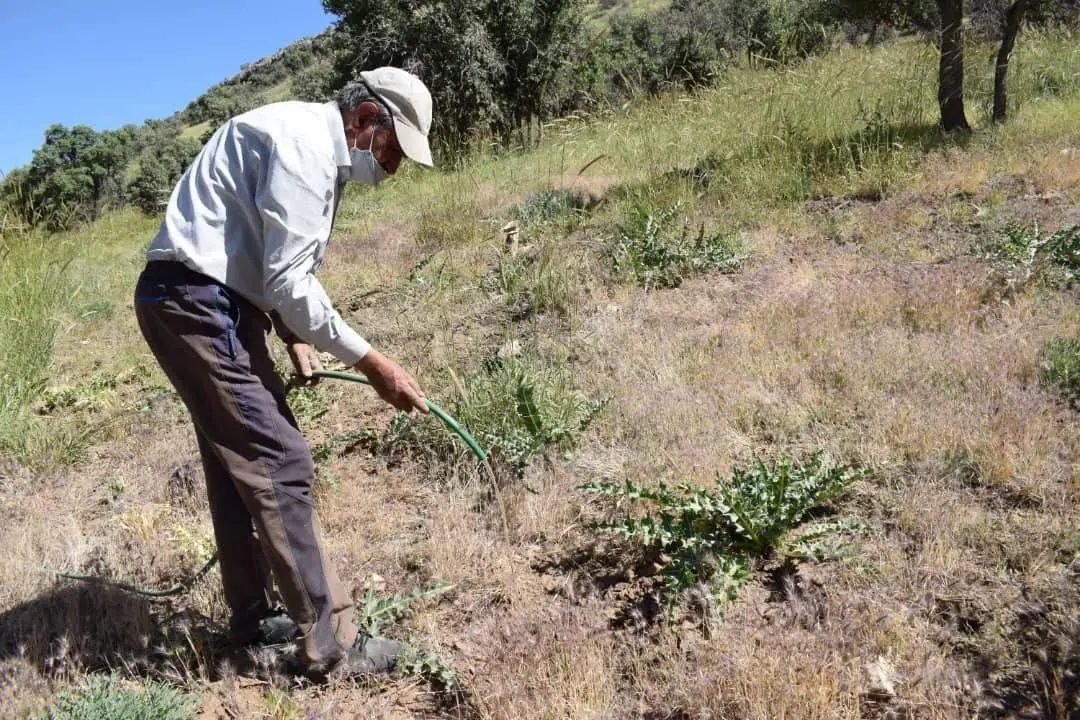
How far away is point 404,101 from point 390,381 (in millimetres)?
836

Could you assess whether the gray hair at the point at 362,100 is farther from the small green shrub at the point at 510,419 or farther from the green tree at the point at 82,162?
the green tree at the point at 82,162

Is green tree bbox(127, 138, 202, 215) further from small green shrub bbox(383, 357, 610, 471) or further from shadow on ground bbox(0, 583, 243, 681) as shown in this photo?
shadow on ground bbox(0, 583, 243, 681)

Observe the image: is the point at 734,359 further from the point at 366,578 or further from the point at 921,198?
the point at 921,198

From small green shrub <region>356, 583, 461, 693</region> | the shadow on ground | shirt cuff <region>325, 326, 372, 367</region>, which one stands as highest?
shirt cuff <region>325, 326, 372, 367</region>

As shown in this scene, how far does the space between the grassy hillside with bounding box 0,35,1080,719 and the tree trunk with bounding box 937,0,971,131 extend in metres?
0.49

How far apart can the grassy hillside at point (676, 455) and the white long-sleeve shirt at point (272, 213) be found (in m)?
1.34

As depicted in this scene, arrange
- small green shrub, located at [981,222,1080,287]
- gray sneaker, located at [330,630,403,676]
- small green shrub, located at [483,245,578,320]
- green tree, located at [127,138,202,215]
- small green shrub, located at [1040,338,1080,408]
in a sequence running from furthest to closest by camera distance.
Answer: green tree, located at [127,138,202,215] < small green shrub, located at [483,245,578,320] < small green shrub, located at [981,222,1080,287] < small green shrub, located at [1040,338,1080,408] < gray sneaker, located at [330,630,403,676]

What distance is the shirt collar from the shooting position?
2.13 metres

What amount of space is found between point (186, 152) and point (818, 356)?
29388 mm

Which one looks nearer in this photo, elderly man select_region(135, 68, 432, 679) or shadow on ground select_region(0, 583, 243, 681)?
elderly man select_region(135, 68, 432, 679)

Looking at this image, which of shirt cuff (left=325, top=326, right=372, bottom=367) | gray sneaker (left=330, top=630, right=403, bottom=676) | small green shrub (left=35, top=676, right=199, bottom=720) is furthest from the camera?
gray sneaker (left=330, top=630, right=403, bottom=676)

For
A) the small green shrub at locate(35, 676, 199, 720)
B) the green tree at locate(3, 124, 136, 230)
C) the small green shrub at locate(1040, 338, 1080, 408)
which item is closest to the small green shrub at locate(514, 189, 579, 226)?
the small green shrub at locate(1040, 338, 1080, 408)

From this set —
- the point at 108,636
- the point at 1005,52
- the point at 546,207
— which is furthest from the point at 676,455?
the point at 1005,52

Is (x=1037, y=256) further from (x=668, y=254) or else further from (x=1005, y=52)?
(x=1005, y=52)
